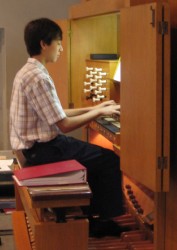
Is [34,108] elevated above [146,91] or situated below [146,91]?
below

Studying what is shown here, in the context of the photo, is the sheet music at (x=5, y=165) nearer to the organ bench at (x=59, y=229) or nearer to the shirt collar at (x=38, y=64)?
the shirt collar at (x=38, y=64)

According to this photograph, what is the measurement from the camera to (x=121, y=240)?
3.31m

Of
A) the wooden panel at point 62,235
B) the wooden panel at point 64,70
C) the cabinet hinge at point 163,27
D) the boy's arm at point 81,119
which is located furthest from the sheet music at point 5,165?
the cabinet hinge at point 163,27

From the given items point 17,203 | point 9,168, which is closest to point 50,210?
point 17,203

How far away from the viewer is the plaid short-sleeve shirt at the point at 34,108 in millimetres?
2926

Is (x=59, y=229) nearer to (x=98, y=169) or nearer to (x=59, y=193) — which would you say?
(x=59, y=193)

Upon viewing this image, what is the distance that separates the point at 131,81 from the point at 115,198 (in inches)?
40.7

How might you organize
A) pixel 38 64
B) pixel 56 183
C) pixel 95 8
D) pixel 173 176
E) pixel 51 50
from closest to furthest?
pixel 173 176, pixel 56 183, pixel 38 64, pixel 51 50, pixel 95 8

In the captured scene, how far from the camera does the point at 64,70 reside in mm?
4223

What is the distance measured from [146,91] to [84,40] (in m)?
1.98

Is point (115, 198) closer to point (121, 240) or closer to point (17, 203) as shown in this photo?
point (121, 240)

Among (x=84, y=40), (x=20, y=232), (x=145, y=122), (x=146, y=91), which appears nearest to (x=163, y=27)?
(x=146, y=91)

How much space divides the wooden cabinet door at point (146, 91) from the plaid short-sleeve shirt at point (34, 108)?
0.51m

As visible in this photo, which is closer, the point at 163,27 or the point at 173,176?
the point at 163,27
